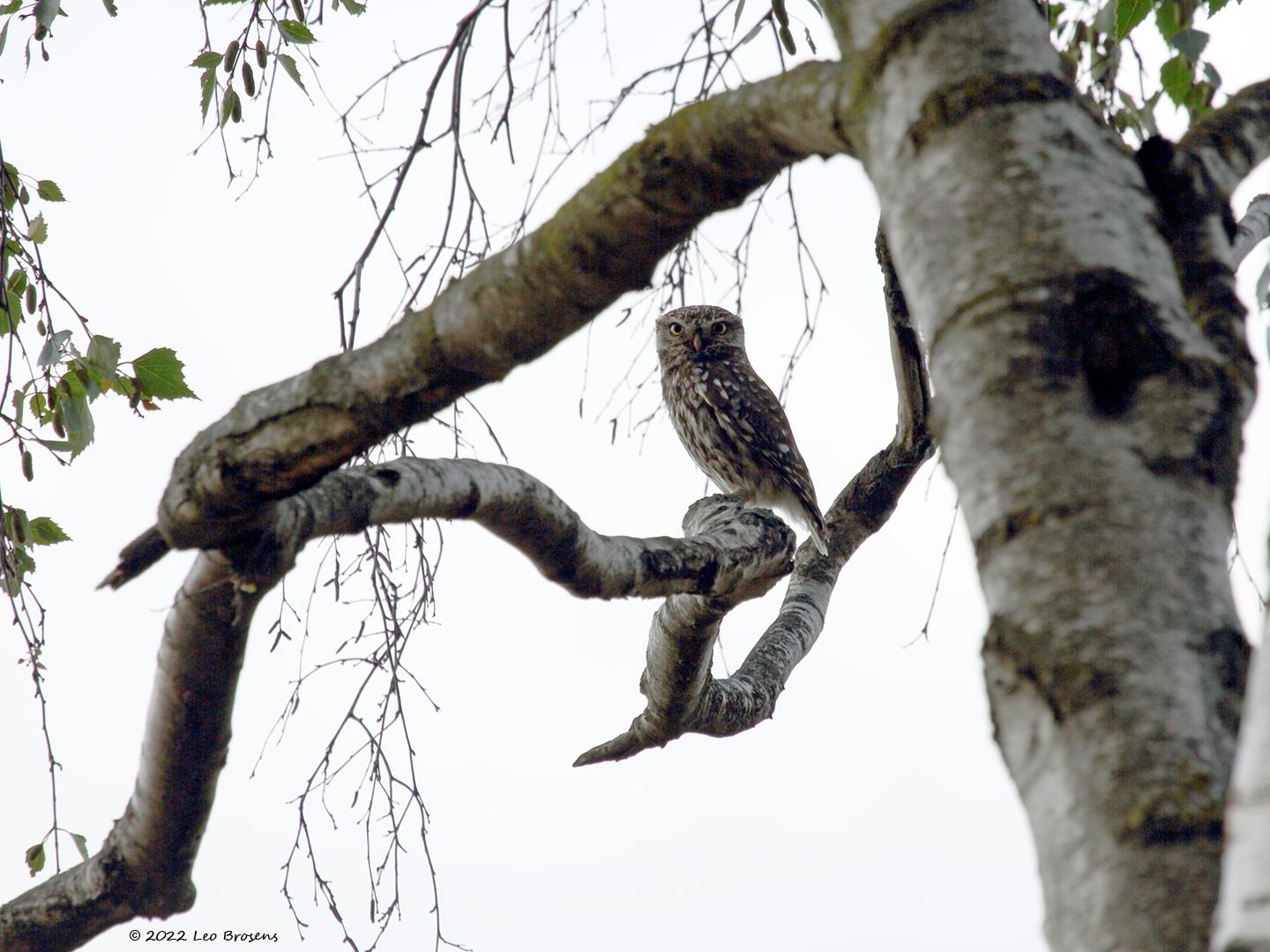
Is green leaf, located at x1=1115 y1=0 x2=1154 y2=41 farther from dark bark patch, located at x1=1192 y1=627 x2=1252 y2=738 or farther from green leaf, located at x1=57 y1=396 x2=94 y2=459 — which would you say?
green leaf, located at x1=57 y1=396 x2=94 y2=459

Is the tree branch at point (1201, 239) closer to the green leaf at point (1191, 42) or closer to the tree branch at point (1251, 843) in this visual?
the tree branch at point (1251, 843)

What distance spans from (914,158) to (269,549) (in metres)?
0.99

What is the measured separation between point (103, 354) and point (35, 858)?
1088 mm

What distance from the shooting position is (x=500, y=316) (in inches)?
61.6

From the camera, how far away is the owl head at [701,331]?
6.50 metres

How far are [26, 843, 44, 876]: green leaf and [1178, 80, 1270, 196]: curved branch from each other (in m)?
2.50

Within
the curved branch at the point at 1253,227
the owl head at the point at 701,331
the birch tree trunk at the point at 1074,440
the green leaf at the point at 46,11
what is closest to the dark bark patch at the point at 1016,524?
the birch tree trunk at the point at 1074,440

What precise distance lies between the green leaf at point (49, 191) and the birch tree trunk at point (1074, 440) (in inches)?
92.3

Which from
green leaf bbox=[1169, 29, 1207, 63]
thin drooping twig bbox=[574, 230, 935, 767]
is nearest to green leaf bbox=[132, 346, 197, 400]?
thin drooping twig bbox=[574, 230, 935, 767]

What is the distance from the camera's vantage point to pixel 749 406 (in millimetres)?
6160

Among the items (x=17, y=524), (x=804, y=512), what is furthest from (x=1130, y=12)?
(x=804, y=512)

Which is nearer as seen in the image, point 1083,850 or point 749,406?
point 1083,850

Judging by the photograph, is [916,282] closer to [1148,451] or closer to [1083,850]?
[1148,451]

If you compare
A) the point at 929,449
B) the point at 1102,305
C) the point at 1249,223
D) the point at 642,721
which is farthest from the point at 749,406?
the point at 1102,305
